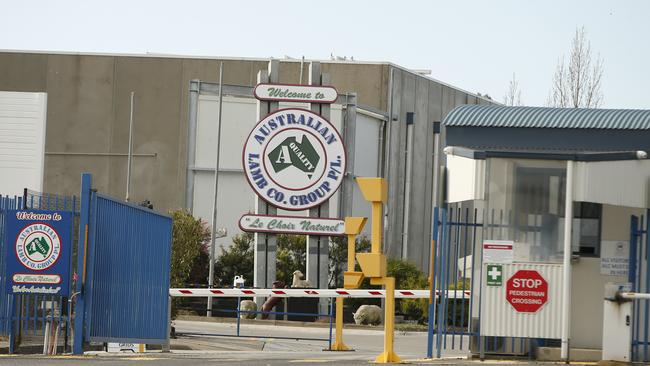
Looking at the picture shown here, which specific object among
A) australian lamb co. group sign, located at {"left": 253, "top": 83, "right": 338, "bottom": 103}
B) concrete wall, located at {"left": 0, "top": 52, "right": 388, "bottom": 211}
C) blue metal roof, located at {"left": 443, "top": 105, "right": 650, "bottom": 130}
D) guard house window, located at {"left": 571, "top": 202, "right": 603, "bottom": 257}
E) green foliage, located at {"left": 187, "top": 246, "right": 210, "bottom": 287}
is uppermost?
concrete wall, located at {"left": 0, "top": 52, "right": 388, "bottom": 211}

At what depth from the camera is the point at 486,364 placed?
56.5ft

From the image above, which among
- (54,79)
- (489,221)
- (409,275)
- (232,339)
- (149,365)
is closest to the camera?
(149,365)

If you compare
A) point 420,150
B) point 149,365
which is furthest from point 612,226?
point 420,150

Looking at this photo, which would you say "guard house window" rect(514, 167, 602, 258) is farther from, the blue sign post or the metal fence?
the blue sign post

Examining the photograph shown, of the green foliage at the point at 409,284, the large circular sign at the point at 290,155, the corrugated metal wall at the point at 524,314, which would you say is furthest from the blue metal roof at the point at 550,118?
the green foliage at the point at 409,284

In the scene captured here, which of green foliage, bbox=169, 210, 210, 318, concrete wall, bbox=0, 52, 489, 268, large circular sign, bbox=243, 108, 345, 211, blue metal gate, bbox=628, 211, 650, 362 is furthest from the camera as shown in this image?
concrete wall, bbox=0, 52, 489, 268

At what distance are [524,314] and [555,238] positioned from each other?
3.48 feet

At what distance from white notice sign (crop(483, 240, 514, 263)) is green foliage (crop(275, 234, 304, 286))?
1067 inches

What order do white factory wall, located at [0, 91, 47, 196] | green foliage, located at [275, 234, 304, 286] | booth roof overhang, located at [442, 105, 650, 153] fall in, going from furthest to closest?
white factory wall, located at [0, 91, 47, 196], green foliage, located at [275, 234, 304, 286], booth roof overhang, located at [442, 105, 650, 153]

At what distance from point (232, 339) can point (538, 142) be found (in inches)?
452

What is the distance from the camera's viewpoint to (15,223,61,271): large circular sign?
62.2ft

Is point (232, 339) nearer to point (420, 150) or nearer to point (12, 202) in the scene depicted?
point (12, 202)

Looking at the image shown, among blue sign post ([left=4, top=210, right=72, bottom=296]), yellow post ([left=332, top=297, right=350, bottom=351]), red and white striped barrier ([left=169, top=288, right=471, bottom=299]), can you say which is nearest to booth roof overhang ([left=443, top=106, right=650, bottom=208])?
red and white striped barrier ([left=169, top=288, right=471, bottom=299])

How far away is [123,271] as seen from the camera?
64.4ft
